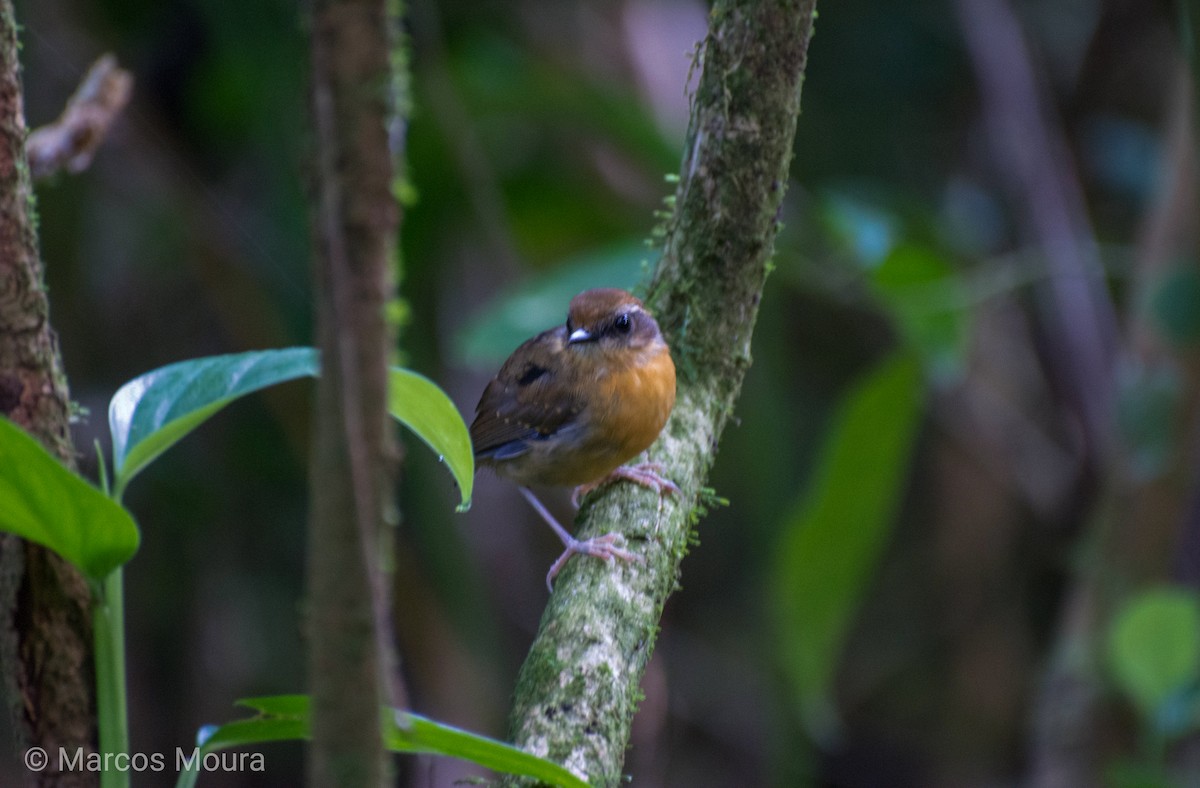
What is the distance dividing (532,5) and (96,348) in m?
2.93

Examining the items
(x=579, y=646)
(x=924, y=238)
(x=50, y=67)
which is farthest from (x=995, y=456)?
(x=50, y=67)

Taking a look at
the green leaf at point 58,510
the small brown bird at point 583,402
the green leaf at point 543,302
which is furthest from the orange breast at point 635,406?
the green leaf at point 58,510

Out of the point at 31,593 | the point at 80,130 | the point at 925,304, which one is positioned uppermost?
the point at 925,304

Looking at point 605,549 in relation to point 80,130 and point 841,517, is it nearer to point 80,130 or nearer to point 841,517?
point 80,130

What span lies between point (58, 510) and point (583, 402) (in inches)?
78.1

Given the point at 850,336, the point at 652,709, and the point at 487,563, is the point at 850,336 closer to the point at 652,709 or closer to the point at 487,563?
the point at 487,563

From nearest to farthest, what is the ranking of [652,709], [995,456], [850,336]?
[652,709]
[995,456]
[850,336]

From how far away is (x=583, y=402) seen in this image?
3334 millimetres

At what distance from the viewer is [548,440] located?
11.1 feet

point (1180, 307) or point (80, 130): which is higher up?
point (1180, 307)

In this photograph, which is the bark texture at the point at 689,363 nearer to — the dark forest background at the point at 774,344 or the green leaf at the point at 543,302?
the green leaf at the point at 543,302

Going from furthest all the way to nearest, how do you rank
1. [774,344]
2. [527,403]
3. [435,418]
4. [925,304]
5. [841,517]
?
[774,344] → [841,517] → [925,304] → [527,403] → [435,418]

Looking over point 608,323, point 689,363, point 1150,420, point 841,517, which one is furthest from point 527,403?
point 1150,420

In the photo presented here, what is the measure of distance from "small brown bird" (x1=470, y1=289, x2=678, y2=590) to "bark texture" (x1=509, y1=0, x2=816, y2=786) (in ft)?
0.31
